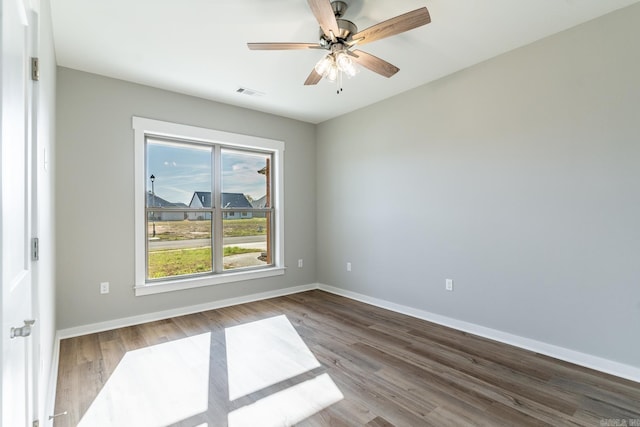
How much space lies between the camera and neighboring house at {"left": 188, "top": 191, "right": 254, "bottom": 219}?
13.5ft

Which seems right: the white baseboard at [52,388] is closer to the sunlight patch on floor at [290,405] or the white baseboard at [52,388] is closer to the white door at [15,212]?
the white door at [15,212]

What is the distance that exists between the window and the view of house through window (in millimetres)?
11

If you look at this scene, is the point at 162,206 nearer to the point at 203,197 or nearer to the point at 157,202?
the point at 157,202

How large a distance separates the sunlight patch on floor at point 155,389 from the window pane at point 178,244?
1172mm

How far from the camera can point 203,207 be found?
13.7 ft

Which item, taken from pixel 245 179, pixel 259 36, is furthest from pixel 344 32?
pixel 245 179

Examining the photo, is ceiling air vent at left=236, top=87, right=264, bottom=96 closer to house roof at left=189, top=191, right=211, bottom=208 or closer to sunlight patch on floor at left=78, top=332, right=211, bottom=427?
house roof at left=189, top=191, right=211, bottom=208

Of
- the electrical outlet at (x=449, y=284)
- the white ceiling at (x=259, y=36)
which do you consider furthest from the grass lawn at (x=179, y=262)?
the electrical outlet at (x=449, y=284)

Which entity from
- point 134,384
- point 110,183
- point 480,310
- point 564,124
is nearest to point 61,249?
point 110,183

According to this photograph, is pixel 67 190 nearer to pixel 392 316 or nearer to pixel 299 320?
pixel 299 320

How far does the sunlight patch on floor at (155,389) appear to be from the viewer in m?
1.93

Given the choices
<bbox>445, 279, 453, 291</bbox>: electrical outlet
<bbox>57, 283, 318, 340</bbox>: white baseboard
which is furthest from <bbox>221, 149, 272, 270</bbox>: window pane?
<bbox>445, 279, 453, 291</bbox>: electrical outlet

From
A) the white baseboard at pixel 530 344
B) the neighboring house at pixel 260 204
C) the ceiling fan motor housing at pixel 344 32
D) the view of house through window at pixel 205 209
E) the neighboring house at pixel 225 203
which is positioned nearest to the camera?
the ceiling fan motor housing at pixel 344 32

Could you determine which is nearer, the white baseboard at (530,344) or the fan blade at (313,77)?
the white baseboard at (530,344)
